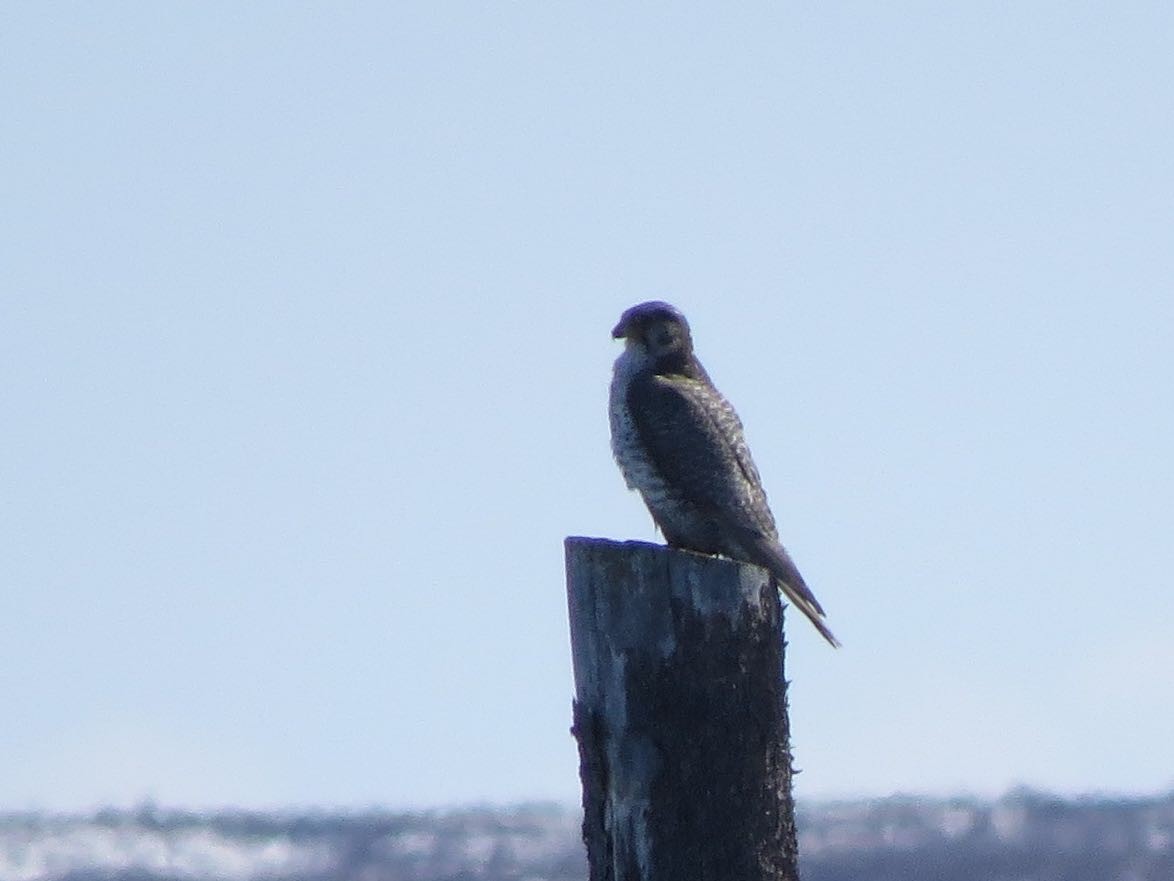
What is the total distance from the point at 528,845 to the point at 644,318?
17.2 meters

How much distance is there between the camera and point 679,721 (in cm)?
733

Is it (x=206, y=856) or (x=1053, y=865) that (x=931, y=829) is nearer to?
(x=1053, y=865)

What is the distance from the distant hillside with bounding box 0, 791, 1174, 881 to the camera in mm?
26719

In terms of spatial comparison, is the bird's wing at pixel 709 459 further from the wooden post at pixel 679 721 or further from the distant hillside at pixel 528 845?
the distant hillside at pixel 528 845

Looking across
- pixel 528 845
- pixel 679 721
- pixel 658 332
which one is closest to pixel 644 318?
pixel 658 332

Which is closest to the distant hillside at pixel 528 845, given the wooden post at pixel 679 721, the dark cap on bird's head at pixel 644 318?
the dark cap on bird's head at pixel 644 318

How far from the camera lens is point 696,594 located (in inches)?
291

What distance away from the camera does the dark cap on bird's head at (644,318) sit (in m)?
11.6

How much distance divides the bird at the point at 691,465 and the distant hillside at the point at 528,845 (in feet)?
50.2

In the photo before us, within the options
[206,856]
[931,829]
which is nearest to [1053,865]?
[931,829]

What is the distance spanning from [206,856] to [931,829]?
694cm

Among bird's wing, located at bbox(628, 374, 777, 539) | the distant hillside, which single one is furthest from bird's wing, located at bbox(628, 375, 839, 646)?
the distant hillside

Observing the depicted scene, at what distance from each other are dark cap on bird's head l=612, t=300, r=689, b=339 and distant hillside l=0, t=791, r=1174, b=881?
14.8m

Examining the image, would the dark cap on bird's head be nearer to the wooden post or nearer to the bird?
the bird
